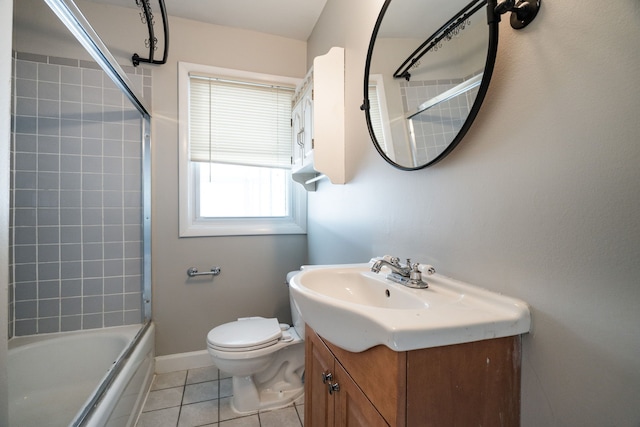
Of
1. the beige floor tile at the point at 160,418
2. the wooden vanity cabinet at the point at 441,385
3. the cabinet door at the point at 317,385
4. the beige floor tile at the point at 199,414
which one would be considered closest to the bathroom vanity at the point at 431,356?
the wooden vanity cabinet at the point at 441,385

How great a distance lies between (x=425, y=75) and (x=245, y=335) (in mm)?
1459

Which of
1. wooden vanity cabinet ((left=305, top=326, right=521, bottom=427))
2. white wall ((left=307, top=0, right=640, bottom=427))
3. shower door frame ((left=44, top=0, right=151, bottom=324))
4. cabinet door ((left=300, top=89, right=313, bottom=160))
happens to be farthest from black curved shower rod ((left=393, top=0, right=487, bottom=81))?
shower door frame ((left=44, top=0, right=151, bottom=324))

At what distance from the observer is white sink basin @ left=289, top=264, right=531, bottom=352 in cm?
51

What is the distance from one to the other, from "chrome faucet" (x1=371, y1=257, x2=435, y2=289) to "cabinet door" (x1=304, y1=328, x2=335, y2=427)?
12.4 inches

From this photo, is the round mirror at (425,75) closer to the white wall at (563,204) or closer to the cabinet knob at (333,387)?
the white wall at (563,204)

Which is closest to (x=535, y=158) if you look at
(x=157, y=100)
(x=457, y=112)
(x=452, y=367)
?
(x=457, y=112)

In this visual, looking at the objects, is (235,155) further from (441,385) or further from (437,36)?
(441,385)

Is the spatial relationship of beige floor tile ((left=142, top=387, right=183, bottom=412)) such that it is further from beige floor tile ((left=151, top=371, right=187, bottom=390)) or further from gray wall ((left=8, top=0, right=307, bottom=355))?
gray wall ((left=8, top=0, right=307, bottom=355))

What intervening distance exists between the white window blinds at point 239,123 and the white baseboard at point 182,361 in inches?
54.2

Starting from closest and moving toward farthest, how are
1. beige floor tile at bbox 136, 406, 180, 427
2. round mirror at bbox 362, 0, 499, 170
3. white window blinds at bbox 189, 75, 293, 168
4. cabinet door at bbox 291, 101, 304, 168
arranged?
1. round mirror at bbox 362, 0, 499, 170
2. beige floor tile at bbox 136, 406, 180, 427
3. cabinet door at bbox 291, 101, 304, 168
4. white window blinds at bbox 189, 75, 293, 168

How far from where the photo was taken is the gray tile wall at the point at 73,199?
1.43m

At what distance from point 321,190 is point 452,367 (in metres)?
1.37

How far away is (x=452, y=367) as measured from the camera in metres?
0.55

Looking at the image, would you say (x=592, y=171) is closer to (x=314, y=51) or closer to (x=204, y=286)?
(x=314, y=51)
